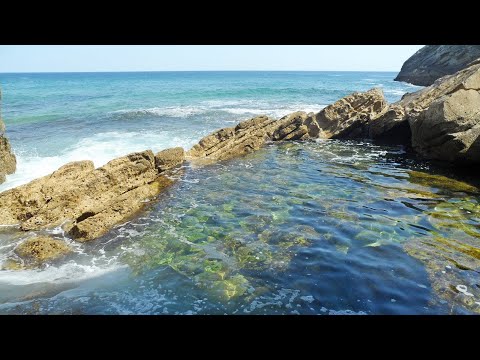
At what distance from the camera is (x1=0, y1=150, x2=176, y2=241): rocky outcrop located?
10.3 m

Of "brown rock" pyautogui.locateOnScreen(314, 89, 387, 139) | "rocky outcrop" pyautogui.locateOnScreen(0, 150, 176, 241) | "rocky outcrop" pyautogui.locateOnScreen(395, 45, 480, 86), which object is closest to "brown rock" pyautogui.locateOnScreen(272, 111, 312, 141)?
"brown rock" pyautogui.locateOnScreen(314, 89, 387, 139)

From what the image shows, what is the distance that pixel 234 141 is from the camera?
1984 centimetres

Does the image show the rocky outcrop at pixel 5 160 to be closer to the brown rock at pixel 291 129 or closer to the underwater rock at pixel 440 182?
the brown rock at pixel 291 129

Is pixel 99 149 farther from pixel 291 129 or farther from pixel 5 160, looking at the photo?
pixel 291 129

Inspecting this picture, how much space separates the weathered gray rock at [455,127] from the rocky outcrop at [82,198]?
1198cm

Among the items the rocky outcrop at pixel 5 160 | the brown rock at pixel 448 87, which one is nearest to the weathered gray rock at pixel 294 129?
the brown rock at pixel 448 87

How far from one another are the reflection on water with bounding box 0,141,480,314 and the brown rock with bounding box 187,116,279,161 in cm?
501

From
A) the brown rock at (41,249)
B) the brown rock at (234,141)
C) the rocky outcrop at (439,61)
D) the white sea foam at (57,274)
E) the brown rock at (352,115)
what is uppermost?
the rocky outcrop at (439,61)

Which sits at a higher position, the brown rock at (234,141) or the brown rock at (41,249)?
the brown rock at (234,141)

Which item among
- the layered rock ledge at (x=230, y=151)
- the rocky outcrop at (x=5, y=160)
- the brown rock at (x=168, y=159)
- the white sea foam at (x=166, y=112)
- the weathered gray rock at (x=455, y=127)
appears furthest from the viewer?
the white sea foam at (x=166, y=112)

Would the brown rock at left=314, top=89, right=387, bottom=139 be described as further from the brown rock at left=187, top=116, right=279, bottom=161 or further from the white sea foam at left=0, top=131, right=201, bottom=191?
the white sea foam at left=0, top=131, right=201, bottom=191

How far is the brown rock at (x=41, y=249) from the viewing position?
855cm
